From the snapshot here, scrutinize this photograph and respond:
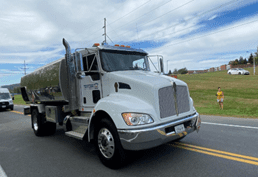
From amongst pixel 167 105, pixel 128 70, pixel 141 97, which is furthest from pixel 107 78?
pixel 167 105

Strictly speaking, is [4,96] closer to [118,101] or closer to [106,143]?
[106,143]

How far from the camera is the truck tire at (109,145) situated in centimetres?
395

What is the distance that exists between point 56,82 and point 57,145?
1.93 m

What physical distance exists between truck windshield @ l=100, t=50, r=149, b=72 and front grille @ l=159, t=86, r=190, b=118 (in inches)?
55.9

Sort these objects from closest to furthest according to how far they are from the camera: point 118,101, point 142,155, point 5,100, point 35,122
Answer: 1. point 118,101
2. point 142,155
3. point 35,122
4. point 5,100

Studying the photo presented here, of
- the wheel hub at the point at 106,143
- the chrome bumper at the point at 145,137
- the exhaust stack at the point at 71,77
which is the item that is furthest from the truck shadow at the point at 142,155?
the exhaust stack at the point at 71,77

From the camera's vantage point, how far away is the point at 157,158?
176 inches

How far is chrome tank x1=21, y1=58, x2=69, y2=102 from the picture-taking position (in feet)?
18.7

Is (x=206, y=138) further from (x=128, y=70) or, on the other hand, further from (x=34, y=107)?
(x=34, y=107)

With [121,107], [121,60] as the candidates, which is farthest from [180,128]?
[121,60]

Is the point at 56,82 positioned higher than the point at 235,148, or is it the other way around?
the point at 56,82

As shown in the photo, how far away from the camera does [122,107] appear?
3867mm

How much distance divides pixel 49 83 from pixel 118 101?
10.8 ft

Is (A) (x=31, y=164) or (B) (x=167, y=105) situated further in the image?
(A) (x=31, y=164)
